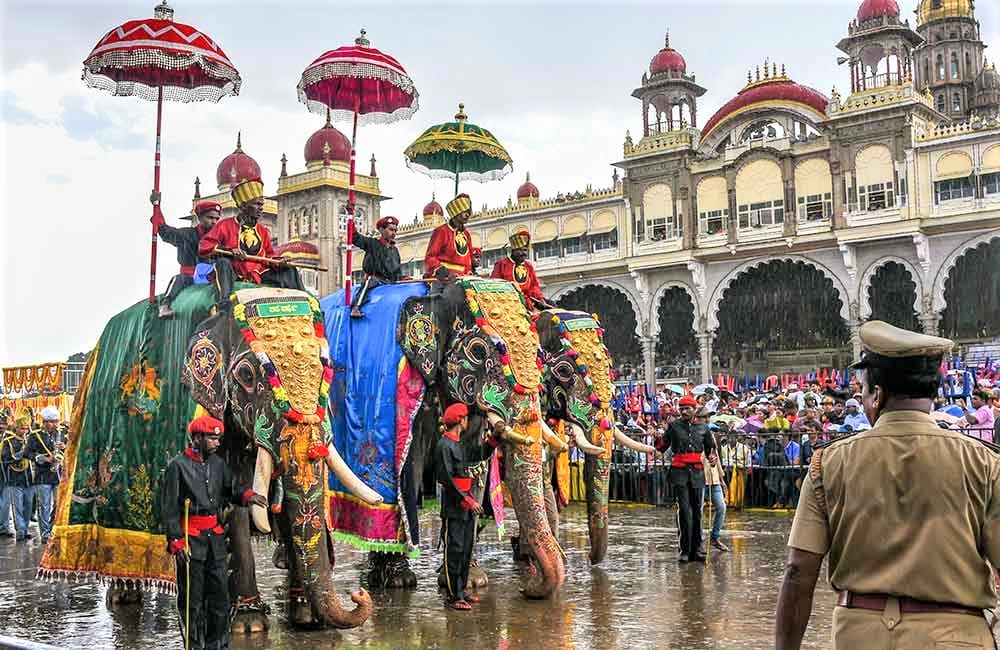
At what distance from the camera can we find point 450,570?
293 inches

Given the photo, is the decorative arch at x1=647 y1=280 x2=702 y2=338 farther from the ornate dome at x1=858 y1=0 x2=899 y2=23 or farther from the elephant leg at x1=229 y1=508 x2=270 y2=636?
the elephant leg at x1=229 y1=508 x2=270 y2=636

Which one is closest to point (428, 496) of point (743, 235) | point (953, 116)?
point (743, 235)

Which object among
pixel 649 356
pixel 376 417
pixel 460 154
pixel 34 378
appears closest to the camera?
pixel 376 417

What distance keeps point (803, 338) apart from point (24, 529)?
83.4 ft

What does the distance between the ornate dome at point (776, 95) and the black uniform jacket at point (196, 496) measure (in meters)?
28.4

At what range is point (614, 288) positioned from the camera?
3544 cm

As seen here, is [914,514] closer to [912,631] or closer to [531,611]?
[912,631]

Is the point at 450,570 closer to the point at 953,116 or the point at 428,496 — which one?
the point at 428,496

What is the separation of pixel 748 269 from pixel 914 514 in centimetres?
3037

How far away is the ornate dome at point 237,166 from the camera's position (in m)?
43.4

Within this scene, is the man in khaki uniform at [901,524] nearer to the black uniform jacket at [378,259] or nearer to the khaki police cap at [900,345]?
the khaki police cap at [900,345]

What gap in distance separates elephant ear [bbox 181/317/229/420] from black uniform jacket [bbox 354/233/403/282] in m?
2.68

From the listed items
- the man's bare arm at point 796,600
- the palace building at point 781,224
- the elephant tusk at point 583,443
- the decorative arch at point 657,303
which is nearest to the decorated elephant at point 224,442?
the elephant tusk at point 583,443

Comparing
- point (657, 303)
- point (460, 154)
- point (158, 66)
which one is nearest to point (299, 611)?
point (158, 66)
